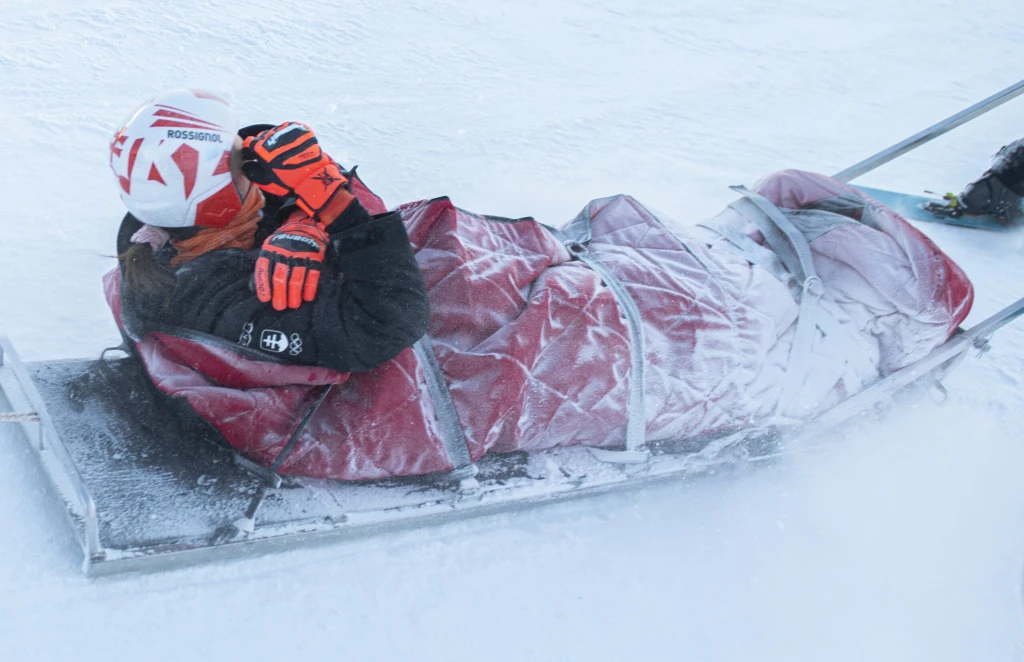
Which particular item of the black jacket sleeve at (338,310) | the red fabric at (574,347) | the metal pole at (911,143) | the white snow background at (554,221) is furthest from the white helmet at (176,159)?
the metal pole at (911,143)

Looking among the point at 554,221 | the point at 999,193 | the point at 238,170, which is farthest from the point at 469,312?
the point at 999,193

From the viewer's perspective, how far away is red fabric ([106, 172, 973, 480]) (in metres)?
1.70

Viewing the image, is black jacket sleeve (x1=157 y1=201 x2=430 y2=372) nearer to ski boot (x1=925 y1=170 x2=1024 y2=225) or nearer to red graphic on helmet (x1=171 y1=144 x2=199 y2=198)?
red graphic on helmet (x1=171 y1=144 x2=199 y2=198)

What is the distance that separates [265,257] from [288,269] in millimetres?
59

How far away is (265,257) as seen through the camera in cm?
157

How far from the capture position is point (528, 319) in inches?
72.6

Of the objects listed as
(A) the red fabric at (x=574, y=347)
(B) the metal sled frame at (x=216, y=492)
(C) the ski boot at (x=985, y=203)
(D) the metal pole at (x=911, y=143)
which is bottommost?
(B) the metal sled frame at (x=216, y=492)

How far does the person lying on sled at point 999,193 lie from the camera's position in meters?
3.64

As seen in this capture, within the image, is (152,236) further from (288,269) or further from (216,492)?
(216,492)

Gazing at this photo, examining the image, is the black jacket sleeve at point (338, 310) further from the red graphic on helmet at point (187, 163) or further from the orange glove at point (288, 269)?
the red graphic on helmet at point (187, 163)

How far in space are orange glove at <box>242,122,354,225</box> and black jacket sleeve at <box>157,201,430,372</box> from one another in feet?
0.24

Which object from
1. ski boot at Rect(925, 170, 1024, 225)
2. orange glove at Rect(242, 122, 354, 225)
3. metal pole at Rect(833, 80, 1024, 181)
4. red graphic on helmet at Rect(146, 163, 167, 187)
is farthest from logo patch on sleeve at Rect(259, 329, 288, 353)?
ski boot at Rect(925, 170, 1024, 225)

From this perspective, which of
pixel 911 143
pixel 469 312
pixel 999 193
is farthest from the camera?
→ pixel 999 193

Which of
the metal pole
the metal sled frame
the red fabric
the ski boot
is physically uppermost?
the metal pole
